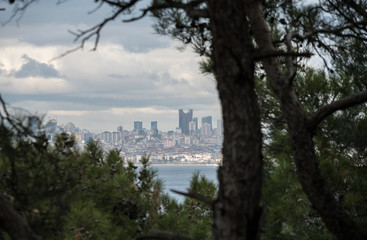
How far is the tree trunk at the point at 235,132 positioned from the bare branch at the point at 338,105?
106 cm

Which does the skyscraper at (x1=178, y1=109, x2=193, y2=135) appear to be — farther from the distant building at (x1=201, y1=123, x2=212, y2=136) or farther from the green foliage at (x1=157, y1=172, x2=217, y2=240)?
the green foliage at (x1=157, y1=172, x2=217, y2=240)

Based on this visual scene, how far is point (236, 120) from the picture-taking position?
2326mm

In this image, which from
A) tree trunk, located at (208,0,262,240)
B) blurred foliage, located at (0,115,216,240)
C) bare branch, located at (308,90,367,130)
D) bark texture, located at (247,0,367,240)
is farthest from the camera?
blurred foliage, located at (0,115,216,240)

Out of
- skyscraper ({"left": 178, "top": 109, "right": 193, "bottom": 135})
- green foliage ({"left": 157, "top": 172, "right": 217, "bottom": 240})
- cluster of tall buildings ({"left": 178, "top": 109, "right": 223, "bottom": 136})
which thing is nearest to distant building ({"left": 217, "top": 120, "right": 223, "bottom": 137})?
green foliage ({"left": 157, "top": 172, "right": 217, "bottom": 240})

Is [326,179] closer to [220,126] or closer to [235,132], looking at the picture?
[235,132]

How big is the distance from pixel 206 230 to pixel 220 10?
131 inches

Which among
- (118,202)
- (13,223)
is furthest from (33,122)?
(118,202)

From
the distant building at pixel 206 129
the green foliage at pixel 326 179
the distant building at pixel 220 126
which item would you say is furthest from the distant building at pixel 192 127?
the green foliage at pixel 326 179

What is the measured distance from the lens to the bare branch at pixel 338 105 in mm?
3164

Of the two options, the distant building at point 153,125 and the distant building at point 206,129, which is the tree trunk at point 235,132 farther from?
the distant building at point 153,125

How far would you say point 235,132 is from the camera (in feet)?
7.64

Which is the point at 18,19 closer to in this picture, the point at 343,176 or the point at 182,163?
the point at 343,176

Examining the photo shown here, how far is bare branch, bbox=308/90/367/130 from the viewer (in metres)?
3.16

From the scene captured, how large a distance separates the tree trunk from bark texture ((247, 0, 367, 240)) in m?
0.94
